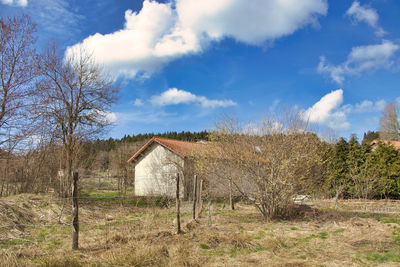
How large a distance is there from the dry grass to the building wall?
8334mm

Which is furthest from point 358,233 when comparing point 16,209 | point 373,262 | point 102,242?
Answer: point 16,209

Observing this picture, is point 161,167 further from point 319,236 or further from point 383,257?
point 383,257

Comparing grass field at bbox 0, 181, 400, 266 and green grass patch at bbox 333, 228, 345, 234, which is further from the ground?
grass field at bbox 0, 181, 400, 266

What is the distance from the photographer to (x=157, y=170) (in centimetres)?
1909

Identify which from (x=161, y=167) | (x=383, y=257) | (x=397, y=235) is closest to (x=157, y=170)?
(x=161, y=167)

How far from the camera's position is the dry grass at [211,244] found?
15.4 ft

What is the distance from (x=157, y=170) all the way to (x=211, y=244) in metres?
13.5

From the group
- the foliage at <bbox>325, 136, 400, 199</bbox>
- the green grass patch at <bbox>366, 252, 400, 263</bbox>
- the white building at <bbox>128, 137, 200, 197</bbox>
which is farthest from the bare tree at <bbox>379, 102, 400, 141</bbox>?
the green grass patch at <bbox>366, 252, 400, 263</bbox>

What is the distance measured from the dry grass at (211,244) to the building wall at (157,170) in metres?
8.33

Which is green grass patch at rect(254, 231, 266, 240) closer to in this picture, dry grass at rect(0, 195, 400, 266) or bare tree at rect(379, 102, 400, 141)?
dry grass at rect(0, 195, 400, 266)

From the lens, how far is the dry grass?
15.4 ft

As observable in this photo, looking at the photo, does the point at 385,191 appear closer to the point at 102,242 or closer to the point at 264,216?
the point at 264,216

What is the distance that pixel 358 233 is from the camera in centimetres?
693

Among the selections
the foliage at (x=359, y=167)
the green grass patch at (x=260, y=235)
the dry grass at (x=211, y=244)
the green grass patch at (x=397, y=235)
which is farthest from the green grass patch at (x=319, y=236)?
the foliage at (x=359, y=167)
